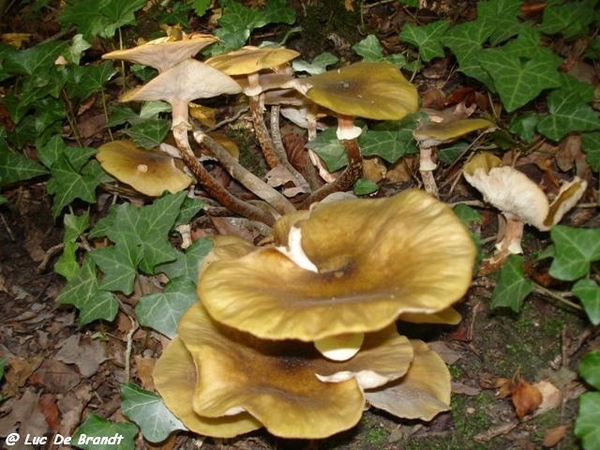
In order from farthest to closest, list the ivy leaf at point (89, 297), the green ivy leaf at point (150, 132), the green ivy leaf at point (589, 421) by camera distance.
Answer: the green ivy leaf at point (150, 132), the ivy leaf at point (89, 297), the green ivy leaf at point (589, 421)

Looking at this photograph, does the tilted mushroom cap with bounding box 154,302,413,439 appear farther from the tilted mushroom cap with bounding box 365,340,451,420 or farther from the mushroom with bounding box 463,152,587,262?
the mushroom with bounding box 463,152,587,262

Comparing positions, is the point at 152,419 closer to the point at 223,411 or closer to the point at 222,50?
the point at 223,411

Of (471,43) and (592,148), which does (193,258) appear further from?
(592,148)

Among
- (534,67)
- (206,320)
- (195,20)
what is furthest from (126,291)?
(195,20)

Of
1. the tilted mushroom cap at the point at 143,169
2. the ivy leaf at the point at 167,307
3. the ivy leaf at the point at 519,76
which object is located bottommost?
the ivy leaf at the point at 167,307

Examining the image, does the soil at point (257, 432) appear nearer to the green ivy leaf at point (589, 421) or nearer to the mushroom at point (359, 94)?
the green ivy leaf at point (589, 421)

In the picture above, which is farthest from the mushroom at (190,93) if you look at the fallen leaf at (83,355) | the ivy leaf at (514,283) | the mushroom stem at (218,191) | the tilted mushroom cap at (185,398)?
the ivy leaf at (514,283)

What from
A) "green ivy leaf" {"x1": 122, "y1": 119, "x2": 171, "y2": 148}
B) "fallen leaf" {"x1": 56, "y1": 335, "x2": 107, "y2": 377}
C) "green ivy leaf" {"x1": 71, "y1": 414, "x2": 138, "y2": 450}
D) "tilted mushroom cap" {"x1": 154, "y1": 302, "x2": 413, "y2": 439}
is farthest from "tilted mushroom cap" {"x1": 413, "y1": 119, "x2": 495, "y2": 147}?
"fallen leaf" {"x1": 56, "y1": 335, "x2": 107, "y2": 377}
